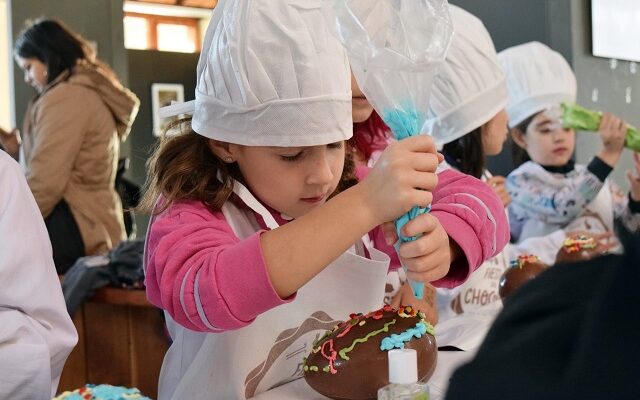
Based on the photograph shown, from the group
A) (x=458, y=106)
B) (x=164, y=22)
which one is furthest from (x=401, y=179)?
(x=164, y=22)

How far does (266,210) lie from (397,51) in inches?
13.3

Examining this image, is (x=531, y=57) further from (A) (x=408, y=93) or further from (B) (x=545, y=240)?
(A) (x=408, y=93)

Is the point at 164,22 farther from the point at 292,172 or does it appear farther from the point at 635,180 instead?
the point at 292,172

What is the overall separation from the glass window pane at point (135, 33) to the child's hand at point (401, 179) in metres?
4.49

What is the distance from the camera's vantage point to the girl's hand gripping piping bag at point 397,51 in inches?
40.7

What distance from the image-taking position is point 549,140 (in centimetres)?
295

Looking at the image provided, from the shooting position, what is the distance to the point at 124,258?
303cm

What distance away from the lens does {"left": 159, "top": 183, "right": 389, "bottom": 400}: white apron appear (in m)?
1.21

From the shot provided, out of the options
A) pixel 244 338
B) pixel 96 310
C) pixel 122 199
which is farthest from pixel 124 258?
pixel 244 338

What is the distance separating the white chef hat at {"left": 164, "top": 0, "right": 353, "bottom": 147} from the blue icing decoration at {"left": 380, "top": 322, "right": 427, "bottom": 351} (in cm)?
27

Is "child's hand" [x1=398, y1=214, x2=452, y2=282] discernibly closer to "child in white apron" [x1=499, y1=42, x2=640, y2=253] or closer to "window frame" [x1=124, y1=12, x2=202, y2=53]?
"child in white apron" [x1=499, y1=42, x2=640, y2=253]

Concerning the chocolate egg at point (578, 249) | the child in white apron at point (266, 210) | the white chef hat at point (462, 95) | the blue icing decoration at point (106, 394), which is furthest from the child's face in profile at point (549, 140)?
the blue icing decoration at point (106, 394)

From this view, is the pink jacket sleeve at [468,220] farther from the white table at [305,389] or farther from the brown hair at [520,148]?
the brown hair at [520,148]

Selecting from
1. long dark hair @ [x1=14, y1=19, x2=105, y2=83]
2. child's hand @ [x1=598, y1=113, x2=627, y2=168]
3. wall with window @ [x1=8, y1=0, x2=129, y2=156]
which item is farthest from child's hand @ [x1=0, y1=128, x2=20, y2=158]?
child's hand @ [x1=598, y1=113, x2=627, y2=168]
